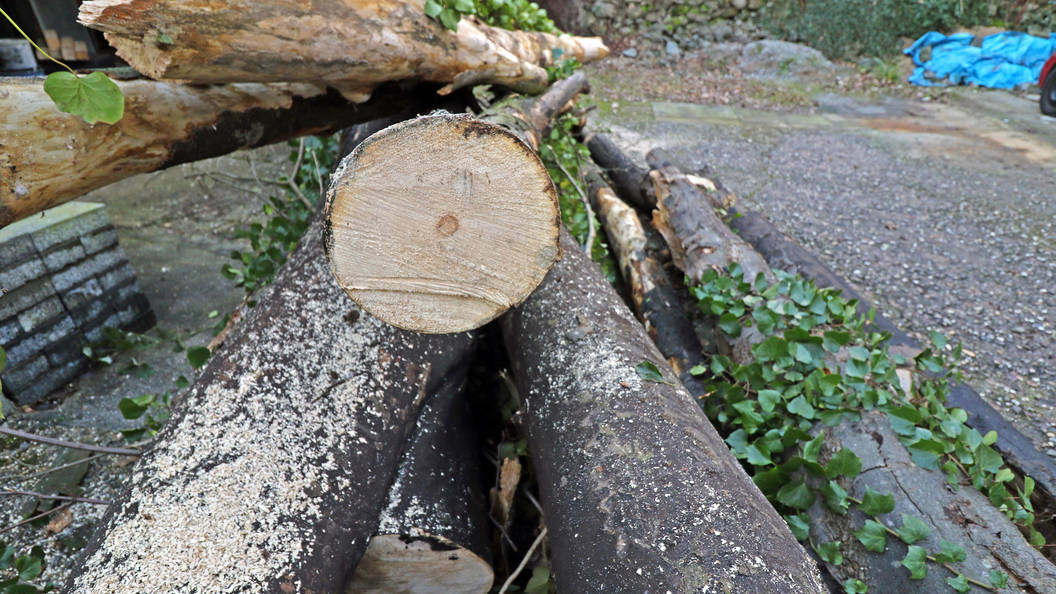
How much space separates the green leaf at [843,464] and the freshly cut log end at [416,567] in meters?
0.88

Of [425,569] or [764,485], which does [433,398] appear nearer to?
[425,569]

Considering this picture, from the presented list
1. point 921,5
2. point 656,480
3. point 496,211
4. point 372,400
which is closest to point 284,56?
point 496,211

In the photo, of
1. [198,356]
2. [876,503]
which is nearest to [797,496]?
[876,503]

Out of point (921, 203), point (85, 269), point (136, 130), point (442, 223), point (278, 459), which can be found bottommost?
point (921, 203)

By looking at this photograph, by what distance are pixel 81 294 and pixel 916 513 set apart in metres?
3.54

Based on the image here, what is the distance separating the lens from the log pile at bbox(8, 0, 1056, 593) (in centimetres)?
113

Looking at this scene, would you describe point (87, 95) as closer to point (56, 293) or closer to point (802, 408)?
point (802, 408)

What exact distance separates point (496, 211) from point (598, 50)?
405cm

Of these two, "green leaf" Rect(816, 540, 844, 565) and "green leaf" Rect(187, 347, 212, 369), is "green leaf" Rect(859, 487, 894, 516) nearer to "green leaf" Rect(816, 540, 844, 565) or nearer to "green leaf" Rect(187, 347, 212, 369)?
"green leaf" Rect(816, 540, 844, 565)

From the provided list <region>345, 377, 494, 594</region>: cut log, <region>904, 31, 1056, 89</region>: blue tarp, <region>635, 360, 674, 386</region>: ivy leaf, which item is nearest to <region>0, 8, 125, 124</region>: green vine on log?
<region>345, 377, 494, 594</region>: cut log

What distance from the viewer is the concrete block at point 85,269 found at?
2.88 meters

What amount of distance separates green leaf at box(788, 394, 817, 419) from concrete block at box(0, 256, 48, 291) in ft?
10.4

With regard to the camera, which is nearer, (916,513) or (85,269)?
(916,513)

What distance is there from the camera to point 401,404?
155cm
